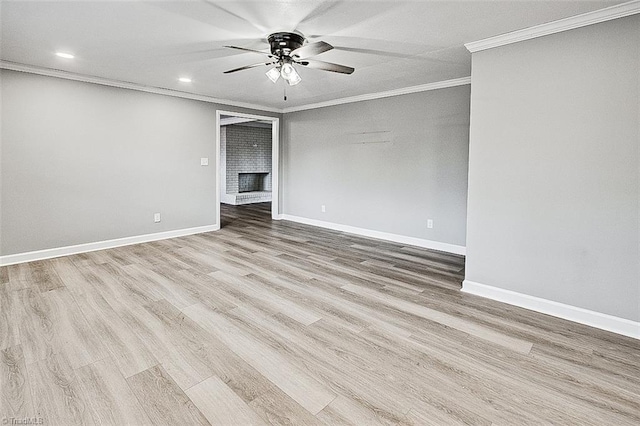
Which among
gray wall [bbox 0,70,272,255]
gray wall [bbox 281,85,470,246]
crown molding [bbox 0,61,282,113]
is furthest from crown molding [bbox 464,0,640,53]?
gray wall [bbox 0,70,272,255]

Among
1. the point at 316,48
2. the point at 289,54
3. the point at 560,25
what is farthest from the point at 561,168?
the point at 289,54

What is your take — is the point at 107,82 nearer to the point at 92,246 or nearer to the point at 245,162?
the point at 92,246

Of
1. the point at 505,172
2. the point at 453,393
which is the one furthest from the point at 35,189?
the point at 505,172

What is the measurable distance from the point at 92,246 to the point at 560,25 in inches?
230

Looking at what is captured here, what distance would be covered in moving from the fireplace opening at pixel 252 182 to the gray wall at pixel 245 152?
0.13m

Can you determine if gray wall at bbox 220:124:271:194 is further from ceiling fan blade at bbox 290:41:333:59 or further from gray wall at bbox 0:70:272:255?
ceiling fan blade at bbox 290:41:333:59

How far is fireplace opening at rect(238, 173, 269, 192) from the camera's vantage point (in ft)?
34.5

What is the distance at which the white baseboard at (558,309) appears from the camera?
2523 mm

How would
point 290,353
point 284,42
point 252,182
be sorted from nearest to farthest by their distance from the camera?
point 290,353 < point 284,42 < point 252,182

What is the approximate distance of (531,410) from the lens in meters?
1.71

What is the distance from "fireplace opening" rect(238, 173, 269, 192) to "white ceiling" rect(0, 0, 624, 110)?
6.10 m

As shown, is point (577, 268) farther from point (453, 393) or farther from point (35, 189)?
point (35, 189)

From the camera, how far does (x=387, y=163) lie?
545 centimetres

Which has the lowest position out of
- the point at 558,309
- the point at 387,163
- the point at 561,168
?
the point at 558,309
